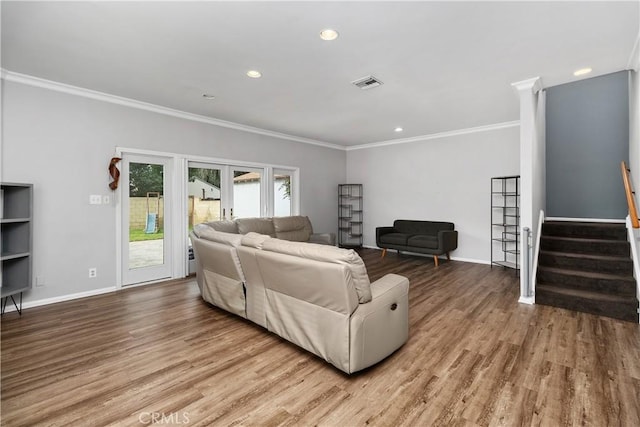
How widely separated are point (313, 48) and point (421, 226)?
4733 millimetres

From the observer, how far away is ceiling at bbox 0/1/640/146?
7.41ft

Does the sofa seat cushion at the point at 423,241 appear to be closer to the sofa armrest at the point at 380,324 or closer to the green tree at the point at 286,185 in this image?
the green tree at the point at 286,185

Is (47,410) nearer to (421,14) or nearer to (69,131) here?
(69,131)

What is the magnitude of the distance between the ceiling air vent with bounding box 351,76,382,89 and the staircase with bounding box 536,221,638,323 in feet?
10.5

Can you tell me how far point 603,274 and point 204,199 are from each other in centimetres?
584

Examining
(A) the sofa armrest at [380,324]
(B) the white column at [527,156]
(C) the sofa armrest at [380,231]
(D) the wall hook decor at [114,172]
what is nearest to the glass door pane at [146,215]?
(D) the wall hook decor at [114,172]

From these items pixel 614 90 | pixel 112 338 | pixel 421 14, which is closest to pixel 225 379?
pixel 112 338

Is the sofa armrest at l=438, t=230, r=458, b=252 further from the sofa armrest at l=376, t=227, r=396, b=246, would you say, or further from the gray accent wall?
the gray accent wall

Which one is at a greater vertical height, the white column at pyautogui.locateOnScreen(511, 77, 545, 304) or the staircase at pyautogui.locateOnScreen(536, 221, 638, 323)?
the white column at pyautogui.locateOnScreen(511, 77, 545, 304)

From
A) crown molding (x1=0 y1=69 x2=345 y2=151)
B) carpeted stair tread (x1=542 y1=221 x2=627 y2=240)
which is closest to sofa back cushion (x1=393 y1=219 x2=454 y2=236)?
carpeted stair tread (x1=542 y1=221 x2=627 y2=240)

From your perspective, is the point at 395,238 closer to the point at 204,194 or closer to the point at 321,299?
the point at 204,194

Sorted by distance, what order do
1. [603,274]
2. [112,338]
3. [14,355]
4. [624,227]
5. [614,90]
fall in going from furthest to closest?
[614,90], [624,227], [603,274], [112,338], [14,355]

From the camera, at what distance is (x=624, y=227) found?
4.00 metres

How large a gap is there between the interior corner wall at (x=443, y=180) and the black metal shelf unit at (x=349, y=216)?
0.66 ft
